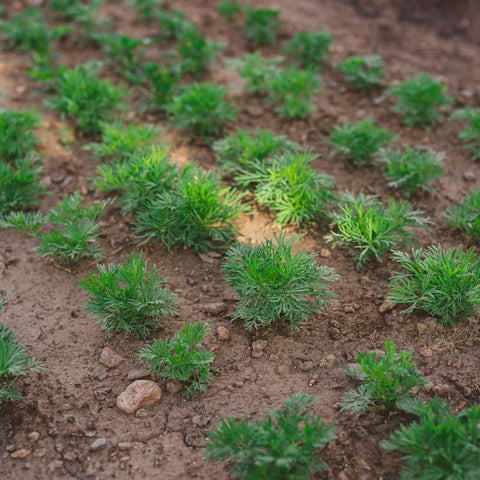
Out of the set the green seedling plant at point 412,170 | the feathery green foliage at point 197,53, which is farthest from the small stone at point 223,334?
the feathery green foliage at point 197,53

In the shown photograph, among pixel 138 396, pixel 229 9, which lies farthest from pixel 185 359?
pixel 229 9

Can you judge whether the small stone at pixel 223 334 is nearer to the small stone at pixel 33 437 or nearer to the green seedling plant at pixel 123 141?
the small stone at pixel 33 437

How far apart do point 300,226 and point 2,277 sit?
2.10m

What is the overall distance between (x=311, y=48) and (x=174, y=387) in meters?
3.99

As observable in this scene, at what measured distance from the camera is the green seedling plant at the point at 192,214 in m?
3.95

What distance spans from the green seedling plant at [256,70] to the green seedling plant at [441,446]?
360 centimetres

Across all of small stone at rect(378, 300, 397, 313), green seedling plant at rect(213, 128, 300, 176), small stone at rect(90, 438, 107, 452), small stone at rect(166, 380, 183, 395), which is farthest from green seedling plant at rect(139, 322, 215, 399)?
green seedling plant at rect(213, 128, 300, 176)

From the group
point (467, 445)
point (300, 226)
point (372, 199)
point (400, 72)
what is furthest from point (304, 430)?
point (400, 72)

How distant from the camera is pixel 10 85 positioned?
579 cm

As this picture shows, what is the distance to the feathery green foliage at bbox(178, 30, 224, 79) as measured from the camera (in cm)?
582

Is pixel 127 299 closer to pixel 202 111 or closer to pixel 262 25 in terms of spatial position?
pixel 202 111

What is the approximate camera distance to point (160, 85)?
5.36 metres

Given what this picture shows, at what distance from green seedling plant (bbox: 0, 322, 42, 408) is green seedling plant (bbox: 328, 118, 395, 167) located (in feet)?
9.45

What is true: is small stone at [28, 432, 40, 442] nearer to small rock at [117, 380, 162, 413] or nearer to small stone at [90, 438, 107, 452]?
small stone at [90, 438, 107, 452]
